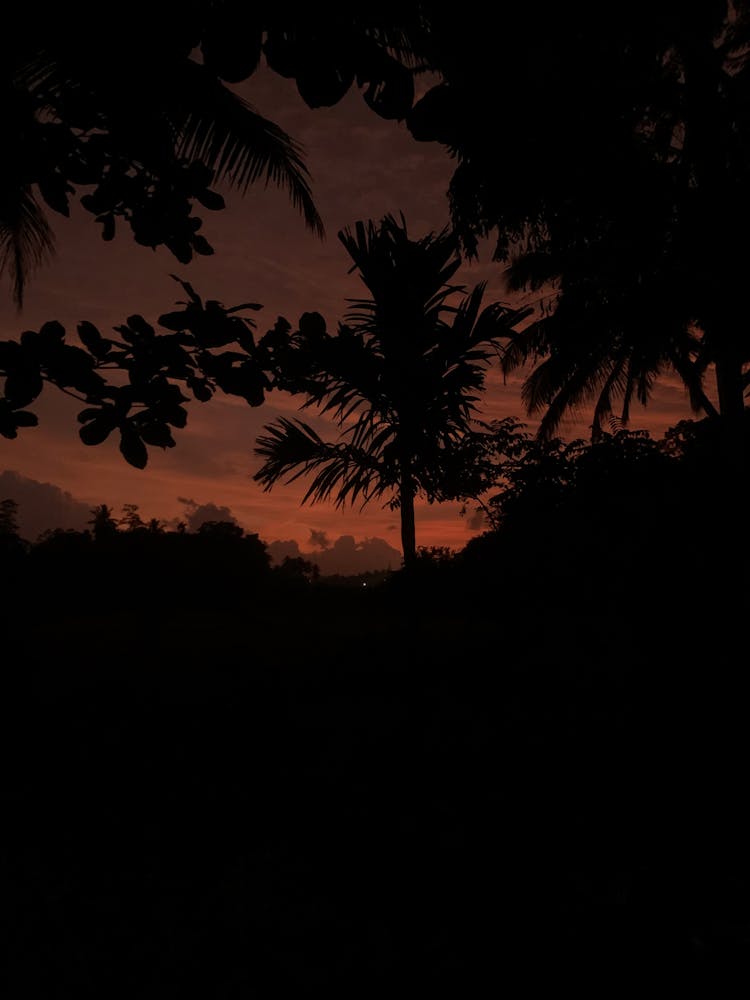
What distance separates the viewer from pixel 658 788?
3.31m

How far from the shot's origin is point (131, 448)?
4.33 feet

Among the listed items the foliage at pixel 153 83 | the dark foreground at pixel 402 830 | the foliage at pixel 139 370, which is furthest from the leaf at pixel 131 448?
the dark foreground at pixel 402 830

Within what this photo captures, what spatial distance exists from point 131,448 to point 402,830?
Answer: 9.37ft

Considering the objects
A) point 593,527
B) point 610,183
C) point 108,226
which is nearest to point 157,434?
point 108,226

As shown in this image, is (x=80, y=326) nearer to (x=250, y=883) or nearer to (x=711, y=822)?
(x=250, y=883)

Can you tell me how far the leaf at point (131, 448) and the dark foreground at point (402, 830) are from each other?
213 cm

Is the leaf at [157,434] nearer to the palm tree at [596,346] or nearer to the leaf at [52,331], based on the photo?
the leaf at [52,331]

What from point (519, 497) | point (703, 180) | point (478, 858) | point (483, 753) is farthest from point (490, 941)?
point (703, 180)

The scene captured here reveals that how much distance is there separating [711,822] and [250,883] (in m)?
2.38

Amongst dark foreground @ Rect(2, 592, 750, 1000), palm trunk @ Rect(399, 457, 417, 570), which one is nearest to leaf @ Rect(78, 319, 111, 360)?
dark foreground @ Rect(2, 592, 750, 1000)

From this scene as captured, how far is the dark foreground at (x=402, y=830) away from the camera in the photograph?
2.25m

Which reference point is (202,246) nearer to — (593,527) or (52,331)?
(52,331)

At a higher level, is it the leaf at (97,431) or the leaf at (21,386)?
the leaf at (21,386)

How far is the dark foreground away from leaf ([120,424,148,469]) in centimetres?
213
